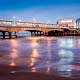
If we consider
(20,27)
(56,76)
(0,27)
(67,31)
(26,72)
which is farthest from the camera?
(67,31)

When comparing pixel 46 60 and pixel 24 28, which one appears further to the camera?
pixel 24 28

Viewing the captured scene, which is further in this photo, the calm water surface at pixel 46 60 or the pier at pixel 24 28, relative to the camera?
the pier at pixel 24 28

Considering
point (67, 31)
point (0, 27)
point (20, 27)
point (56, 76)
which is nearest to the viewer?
point (56, 76)

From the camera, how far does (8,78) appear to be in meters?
9.92

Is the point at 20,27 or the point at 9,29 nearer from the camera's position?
the point at 9,29

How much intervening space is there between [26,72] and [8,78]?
1.63 meters

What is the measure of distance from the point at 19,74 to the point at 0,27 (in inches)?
2899

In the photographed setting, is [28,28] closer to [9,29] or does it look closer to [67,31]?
[9,29]

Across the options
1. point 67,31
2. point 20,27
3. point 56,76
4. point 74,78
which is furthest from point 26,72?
point 67,31

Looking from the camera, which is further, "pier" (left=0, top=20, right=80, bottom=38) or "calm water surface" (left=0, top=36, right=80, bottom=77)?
"pier" (left=0, top=20, right=80, bottom=38)

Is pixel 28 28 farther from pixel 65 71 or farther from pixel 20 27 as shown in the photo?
pixel 65 71

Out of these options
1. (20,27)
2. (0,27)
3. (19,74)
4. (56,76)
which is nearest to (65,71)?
(56,76)

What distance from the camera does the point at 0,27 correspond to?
8338 cm

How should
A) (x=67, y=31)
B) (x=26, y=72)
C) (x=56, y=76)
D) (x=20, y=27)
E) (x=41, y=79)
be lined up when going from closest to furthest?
(x=41, y=79), (x=56, y=76), (x=26, y=72), (x=20, y=27), (x=67, y=31)
